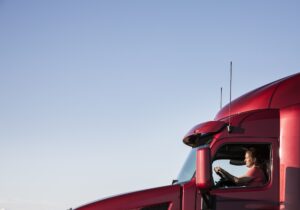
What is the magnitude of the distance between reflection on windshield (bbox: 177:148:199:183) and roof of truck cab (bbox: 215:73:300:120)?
955mm

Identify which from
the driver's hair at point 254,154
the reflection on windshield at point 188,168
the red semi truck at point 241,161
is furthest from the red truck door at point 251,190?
the reflection on windshield at point 188,168

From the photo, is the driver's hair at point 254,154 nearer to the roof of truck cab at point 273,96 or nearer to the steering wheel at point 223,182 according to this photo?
the steering wheel at point 223,182

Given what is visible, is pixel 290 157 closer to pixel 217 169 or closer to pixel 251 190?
pixel 251 190

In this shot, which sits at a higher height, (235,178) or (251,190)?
(235,178)

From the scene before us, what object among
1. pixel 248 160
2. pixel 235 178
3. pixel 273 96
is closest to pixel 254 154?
pixel 248 160

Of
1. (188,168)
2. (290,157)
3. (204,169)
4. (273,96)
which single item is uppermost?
(273,96)

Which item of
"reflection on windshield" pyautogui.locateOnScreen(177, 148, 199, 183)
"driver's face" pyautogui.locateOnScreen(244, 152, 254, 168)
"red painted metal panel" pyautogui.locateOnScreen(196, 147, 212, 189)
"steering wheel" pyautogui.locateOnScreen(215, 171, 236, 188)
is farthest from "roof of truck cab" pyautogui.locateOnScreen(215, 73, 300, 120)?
"red painted metal panel" pyautogui.locateOnScreen(196, 147, 212, 189)

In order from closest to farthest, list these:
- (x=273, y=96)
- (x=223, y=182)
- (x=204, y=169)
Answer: (x=204, y=169) < (x=223, y=182) < (x=273, y=96)

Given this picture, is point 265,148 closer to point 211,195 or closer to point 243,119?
point 243,119

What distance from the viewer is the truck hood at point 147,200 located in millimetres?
7473

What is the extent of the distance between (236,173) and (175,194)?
100 cm

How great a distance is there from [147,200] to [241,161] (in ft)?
4.94

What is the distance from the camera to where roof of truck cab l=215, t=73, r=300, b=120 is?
7891 mm

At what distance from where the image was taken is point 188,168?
7.96m
